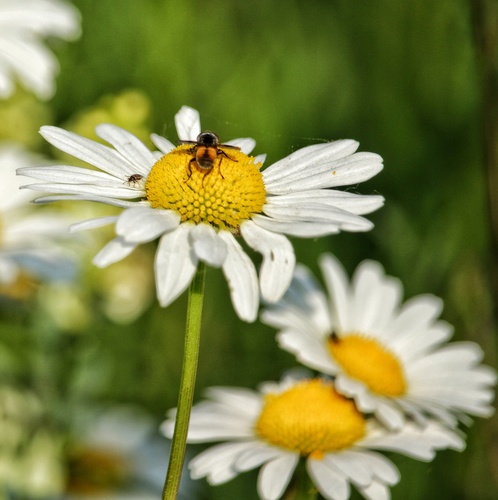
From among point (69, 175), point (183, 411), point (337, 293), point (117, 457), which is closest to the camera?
point (183, 411)

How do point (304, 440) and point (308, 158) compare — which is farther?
point (304, 440)

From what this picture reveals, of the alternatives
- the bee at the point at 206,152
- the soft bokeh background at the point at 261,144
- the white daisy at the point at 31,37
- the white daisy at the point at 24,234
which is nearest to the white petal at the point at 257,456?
the bee at the point at 206,152

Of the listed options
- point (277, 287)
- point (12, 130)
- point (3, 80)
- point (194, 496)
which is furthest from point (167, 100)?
point (277, 287)

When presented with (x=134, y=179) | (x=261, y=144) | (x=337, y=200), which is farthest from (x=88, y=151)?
Result: (x=261, y=144)

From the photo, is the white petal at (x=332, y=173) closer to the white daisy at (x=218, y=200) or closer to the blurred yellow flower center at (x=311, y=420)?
the white daisy at (x=218, y=200)

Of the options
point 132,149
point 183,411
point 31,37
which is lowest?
point 183,411

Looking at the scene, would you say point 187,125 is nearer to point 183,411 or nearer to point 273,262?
point 273,262

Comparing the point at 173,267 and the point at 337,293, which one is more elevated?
the point at 337,293
